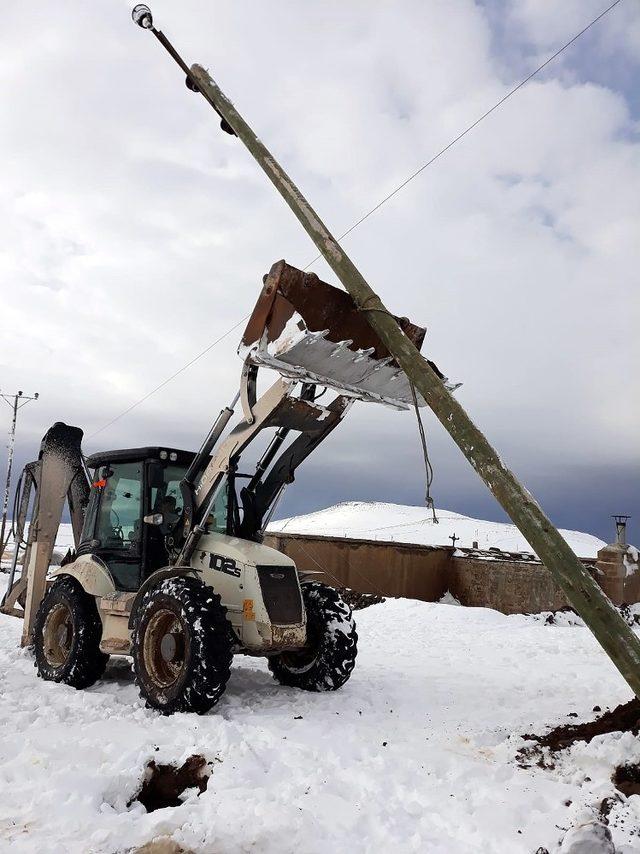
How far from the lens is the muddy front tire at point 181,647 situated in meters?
5.54

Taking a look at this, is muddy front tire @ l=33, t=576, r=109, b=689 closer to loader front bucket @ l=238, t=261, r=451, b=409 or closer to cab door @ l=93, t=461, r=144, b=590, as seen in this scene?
cab door @ l=93, t=461, r=144, b=590

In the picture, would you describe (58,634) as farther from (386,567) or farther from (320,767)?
(386,567)

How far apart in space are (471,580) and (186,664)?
9.87 metres

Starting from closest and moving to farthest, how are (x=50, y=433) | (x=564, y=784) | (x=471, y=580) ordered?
(x=564, y=784) < (x=50, y=433) < (x=471, y=580)

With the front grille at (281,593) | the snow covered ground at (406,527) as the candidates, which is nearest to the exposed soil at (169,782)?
the front grille at (281,593)

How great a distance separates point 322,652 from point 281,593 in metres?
0.91

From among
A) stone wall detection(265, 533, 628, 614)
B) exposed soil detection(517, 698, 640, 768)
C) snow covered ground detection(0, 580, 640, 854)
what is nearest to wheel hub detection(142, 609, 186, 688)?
snow covered ground detection(0, 580, 640, 854)

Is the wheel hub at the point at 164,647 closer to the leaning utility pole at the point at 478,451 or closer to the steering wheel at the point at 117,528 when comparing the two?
the steering wheel at the point at 117,528

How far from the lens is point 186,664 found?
5613 mm

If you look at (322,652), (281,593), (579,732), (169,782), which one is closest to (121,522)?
(281,593)

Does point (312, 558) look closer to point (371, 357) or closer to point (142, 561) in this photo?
point (142, 561)

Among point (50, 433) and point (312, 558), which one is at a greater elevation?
point (50, 433)

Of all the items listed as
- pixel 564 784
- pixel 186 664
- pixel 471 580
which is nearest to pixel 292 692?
pixel 186 664

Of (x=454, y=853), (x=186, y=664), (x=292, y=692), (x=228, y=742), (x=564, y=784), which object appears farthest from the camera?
(x=292, y=692)
